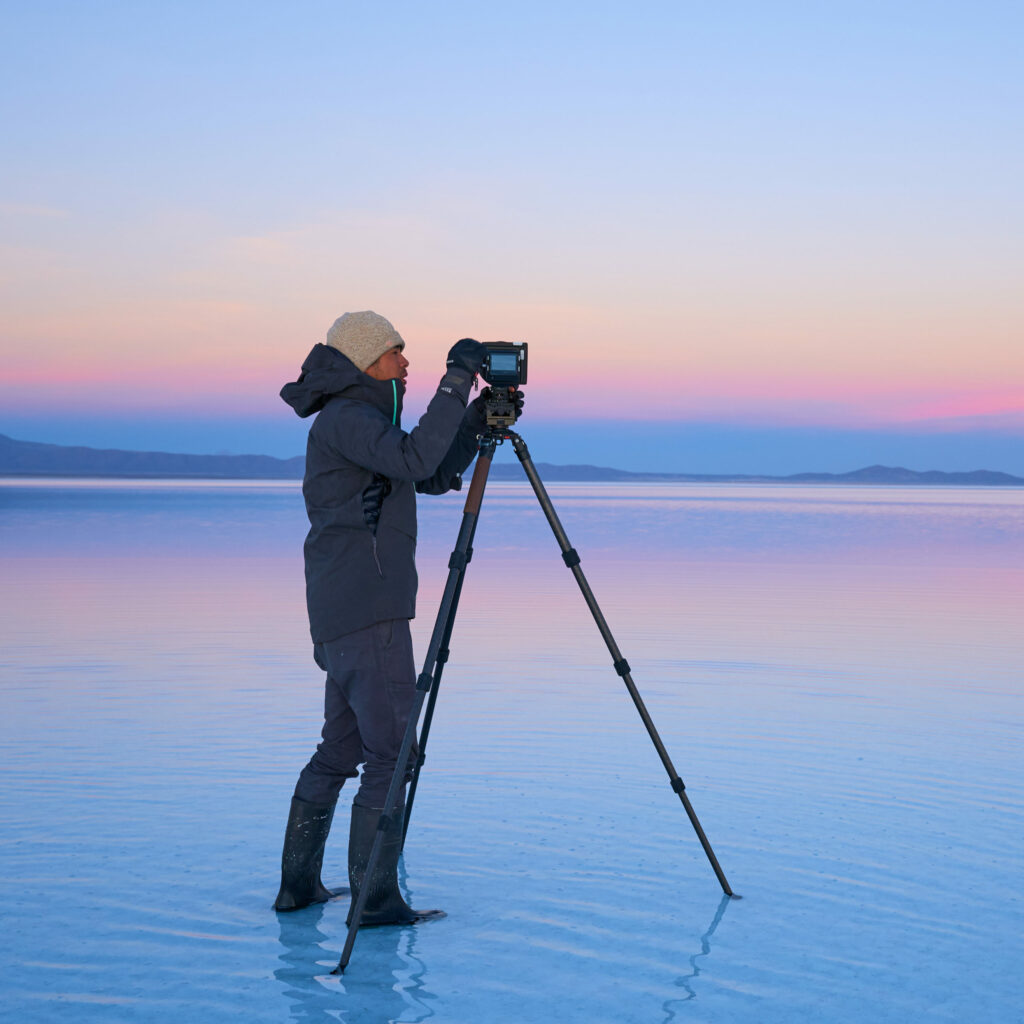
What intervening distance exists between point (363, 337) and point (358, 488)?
560 millimetres

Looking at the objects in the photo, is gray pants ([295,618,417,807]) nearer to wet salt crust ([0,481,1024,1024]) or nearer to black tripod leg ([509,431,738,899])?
wet salt crust ([0,481,1024,1024])

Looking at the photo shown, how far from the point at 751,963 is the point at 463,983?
3.18 feet

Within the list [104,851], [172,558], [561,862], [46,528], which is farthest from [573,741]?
[46,528]

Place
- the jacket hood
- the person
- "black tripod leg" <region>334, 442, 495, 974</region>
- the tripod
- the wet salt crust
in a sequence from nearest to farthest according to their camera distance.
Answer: the wet salt crust
"black tripod leg" <region>334, 442, 495, 974</region>
the tripod
the person
the jacket hood

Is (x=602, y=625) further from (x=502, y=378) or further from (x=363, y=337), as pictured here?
(x=363, y=337)

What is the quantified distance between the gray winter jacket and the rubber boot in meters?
0.69

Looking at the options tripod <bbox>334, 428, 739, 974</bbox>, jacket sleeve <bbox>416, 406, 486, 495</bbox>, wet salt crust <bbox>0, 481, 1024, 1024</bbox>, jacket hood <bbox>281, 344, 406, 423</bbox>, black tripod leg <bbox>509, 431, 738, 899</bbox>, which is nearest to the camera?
wet salt crust <bbox>0, 481, 1024, 1024</bbox>

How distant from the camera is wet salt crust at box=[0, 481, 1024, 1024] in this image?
12.7 ft

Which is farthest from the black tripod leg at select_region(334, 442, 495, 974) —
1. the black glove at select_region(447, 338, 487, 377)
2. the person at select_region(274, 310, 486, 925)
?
the black glove at select_region(447, 338, 487, 377)

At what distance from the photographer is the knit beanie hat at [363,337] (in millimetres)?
4520

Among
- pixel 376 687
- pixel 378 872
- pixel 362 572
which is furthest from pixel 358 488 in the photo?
pixel 378 872

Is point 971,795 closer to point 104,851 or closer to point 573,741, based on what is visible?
point 573,741

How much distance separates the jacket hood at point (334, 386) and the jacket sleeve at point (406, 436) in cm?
13

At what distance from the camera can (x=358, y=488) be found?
176 inches
